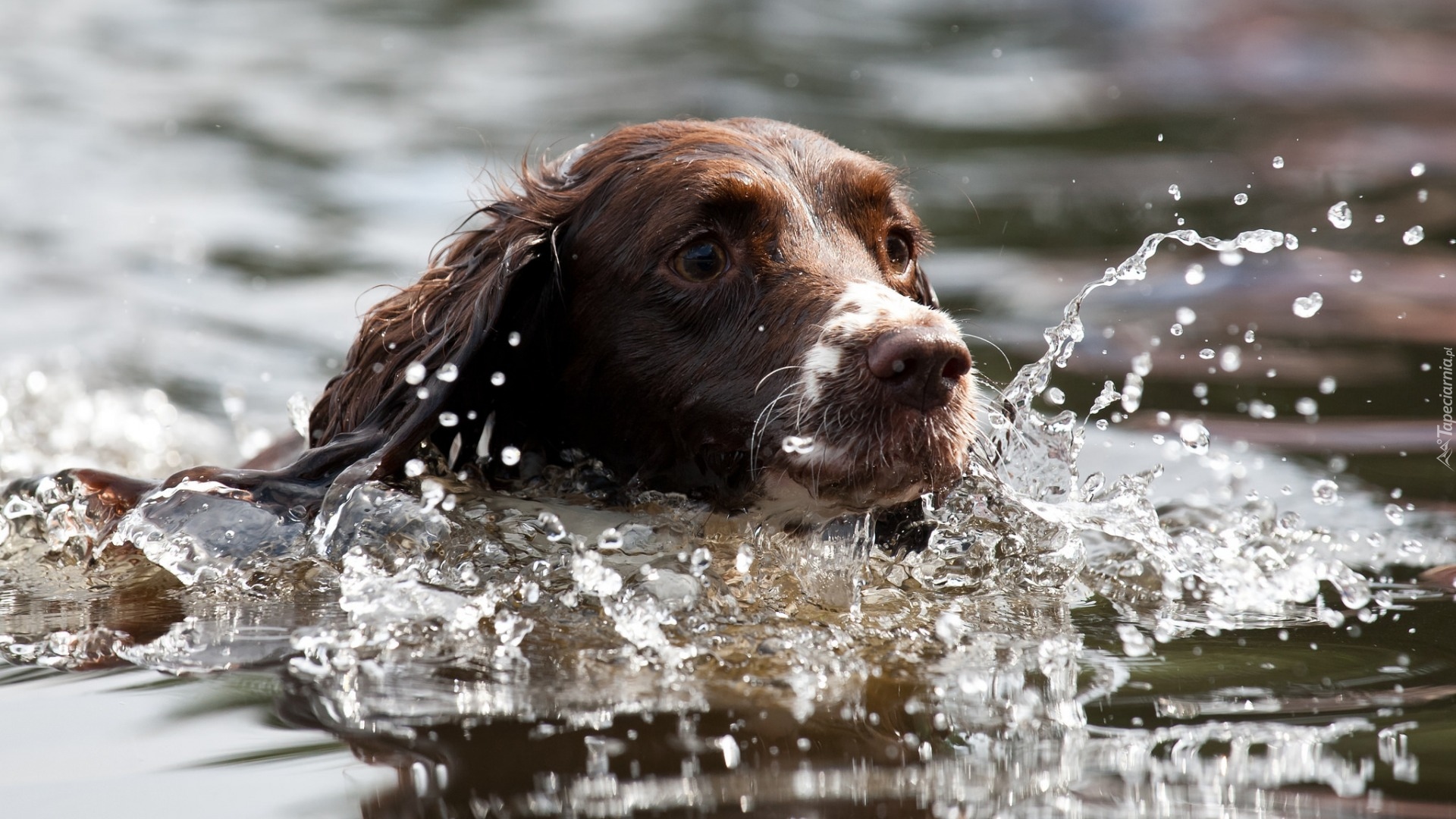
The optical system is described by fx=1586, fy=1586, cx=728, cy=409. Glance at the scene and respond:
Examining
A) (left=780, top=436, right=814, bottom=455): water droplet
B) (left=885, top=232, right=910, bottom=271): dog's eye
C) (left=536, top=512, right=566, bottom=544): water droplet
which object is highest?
(left=885, top=232, right=910, bottom=271): dog's eye

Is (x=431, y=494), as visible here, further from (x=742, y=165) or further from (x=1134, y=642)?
(x=1134, y=642)

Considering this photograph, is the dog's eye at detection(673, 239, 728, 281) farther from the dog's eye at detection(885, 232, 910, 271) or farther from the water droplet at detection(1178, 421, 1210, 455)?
the water droplet at detection(1178, 421, 1210, 455)

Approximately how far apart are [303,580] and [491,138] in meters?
9.08

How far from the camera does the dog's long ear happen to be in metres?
3.71

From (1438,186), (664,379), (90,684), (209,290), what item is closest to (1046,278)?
(1438,186)

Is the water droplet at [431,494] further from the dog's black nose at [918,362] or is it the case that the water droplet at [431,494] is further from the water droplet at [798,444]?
the dog's black nose at [918,362]

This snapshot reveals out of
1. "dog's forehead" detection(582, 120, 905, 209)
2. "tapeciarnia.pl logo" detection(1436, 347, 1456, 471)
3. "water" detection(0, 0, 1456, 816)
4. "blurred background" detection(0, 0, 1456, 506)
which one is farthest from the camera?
A: "blurred background" detection(0, 0, 1456, 506)

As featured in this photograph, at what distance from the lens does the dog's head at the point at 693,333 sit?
328 cm

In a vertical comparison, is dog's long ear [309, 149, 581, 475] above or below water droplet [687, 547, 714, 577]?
above

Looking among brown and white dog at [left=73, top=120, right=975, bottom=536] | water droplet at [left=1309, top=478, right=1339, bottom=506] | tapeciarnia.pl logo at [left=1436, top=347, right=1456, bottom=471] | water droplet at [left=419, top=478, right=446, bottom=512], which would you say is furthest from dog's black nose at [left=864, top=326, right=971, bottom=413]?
tapeciarnia.pl logo at [left=1436, top=347, right=1456, bottom=471]

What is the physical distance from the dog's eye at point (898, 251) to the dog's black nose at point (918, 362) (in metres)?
0.73

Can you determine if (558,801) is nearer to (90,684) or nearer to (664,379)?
(90,684)

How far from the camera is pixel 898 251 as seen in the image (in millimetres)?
3977

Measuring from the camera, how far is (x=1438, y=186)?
29.3 ft
